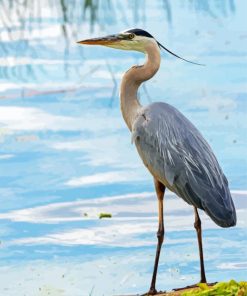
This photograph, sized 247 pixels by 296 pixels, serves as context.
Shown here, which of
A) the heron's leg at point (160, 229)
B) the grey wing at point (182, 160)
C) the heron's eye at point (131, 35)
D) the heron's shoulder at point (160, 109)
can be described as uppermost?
the heron's eye at point (131, 35)

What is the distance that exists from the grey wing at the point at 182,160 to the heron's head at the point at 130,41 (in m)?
0.35

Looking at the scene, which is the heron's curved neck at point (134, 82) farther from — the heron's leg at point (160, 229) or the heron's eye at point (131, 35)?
the heron's leg at point (160, 229)

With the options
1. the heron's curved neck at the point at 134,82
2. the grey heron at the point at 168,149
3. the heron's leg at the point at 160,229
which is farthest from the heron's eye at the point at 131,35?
the heron's leg at the point at 160,229

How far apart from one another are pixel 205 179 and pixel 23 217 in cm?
211

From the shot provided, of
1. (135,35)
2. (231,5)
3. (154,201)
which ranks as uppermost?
(135,35)

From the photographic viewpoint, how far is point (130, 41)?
690 cm

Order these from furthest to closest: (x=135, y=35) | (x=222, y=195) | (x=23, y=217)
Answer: (x=23, y=217), (x=135, y=35), (x=222, y=195)

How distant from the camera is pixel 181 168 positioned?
6.58 meters

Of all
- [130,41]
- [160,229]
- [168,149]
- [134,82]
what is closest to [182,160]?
[168,149]

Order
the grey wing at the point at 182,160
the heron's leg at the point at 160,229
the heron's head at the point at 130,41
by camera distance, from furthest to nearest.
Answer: the heron's head at the point at 130,41 → the heron's leg at the point at 160,229 → the grey wing at the point at 182,160

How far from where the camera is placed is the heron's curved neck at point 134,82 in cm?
688

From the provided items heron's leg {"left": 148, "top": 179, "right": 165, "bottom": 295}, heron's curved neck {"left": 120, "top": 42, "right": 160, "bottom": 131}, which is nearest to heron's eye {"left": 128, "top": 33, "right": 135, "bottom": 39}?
heron's curved neck {"left": 120, "top": 42, "right": 160, "bottom": 131}

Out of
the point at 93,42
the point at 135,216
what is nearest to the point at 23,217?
the point at 135,216

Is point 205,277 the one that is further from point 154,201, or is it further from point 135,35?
point 154,201
